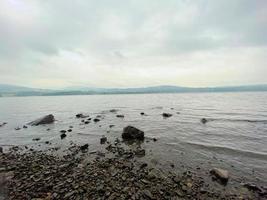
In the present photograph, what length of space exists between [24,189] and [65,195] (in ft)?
7.72

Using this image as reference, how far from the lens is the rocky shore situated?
28.3ft

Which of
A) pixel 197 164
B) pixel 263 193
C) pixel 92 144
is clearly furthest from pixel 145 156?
pixel 263 193

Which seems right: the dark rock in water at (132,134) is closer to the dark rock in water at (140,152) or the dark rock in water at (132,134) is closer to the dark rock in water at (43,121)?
the dark rock in water at (140,152)

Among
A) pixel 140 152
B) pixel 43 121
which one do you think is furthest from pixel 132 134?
pixel 43 121

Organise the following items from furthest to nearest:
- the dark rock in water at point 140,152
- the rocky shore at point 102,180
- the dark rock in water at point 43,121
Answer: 1. the dark rock in water at point 43,121
2. the dark rock in water at point 140,152
3. the rocky shore at point 102,180

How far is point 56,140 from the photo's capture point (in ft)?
65.0

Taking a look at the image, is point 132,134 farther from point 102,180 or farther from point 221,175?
point 221,175

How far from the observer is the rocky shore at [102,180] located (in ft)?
28.3

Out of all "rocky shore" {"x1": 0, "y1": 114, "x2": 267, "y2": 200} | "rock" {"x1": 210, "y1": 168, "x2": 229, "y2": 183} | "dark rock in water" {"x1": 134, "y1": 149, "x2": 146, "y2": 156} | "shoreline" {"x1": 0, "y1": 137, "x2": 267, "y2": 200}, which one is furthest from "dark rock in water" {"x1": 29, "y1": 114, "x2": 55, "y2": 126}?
"rock" {"x1": 210, "y1": 168, "x2": 229, "y2": 183}

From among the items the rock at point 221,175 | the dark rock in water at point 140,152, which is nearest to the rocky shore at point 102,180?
the rock at point 221,175

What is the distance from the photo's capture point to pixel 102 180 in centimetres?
992

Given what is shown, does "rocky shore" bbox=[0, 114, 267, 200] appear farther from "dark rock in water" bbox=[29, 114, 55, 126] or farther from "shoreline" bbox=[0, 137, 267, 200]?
"dark rock in water" bbox=[29, 114, 55, 126]

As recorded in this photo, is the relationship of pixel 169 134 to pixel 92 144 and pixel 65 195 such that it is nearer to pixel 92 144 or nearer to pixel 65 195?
pixel 92 144

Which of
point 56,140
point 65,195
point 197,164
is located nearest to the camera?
point 65,195
